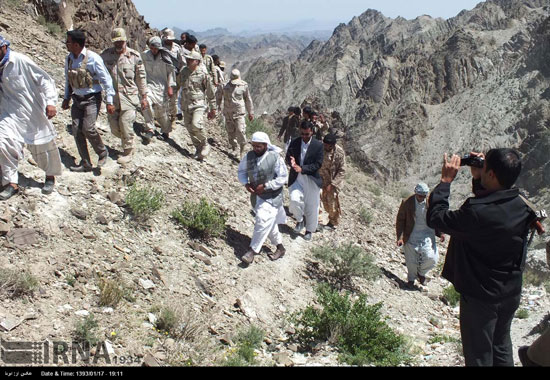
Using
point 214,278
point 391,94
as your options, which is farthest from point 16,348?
point 391,94

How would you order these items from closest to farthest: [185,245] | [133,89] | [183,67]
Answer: [185,245] < [133,89] < [183,67]

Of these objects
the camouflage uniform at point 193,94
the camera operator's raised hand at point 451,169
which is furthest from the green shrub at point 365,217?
the camera operator's raised hand at point 451,169

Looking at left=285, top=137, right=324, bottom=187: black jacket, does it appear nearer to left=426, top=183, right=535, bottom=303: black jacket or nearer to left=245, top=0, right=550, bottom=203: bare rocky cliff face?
left=426, top=183, right=535, bottom=303: black jacket

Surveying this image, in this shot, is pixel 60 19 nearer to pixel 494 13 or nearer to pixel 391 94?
pixel 391 94

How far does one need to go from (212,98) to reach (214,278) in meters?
3.52

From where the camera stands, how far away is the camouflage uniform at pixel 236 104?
26.0 ft

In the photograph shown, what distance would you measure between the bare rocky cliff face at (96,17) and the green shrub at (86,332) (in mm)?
9300

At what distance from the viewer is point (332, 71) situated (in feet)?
284

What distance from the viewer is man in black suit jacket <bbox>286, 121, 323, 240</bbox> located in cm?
621

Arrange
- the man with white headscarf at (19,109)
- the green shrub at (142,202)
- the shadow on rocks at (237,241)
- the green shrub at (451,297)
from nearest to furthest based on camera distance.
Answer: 1. the man with white headscarf at (19,109)
2. the green shrub at (142,202)
3. the shadow on rocks at (237,241)
4. the green shrub at (451,297)

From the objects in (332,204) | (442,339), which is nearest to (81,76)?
(332,204)

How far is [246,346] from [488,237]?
7.04 ft

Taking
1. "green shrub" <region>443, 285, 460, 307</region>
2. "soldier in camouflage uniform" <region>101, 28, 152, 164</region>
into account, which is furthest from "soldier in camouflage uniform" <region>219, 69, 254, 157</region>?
"green shrub" <region>443, 285, 460, 307</region>

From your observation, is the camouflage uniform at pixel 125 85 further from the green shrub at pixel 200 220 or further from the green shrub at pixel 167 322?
the green shrub at pixel 167 322
